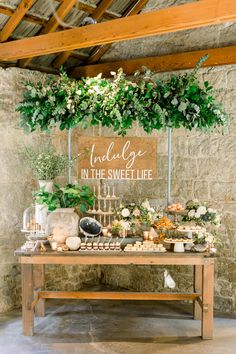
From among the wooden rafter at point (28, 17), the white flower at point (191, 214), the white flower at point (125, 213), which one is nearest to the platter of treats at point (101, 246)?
the white flower at point (125, 213)

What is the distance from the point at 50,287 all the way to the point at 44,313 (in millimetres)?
796

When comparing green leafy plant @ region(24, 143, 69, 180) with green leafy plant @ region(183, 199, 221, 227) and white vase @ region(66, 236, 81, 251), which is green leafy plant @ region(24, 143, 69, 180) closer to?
white vase @ region(66, 236, 81, 251)

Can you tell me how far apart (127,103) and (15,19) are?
1.63 meters

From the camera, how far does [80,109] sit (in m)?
5.82

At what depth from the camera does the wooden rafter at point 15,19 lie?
222 inches

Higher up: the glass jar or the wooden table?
the glass jar

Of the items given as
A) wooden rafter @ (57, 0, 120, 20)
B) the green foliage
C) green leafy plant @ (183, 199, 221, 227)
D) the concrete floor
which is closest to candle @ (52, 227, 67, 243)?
the concrete floor

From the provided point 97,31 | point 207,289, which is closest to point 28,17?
point 97,31

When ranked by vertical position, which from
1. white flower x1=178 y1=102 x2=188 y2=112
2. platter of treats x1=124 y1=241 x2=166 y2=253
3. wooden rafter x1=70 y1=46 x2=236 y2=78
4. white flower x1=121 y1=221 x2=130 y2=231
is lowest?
platter of treats x1=124 y1=241 x2=166 y2=253

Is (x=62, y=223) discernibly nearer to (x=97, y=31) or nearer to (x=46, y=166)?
(x=46, y=166)

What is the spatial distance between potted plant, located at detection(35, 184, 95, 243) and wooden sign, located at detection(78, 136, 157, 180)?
3.19 feet

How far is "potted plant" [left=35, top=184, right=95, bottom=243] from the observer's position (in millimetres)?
5621

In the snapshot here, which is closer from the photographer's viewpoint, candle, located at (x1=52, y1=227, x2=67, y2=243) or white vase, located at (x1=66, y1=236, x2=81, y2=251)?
white vase, located at (x1=66, y1=236, x2=81, y2=251)

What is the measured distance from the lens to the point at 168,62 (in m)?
6.66
